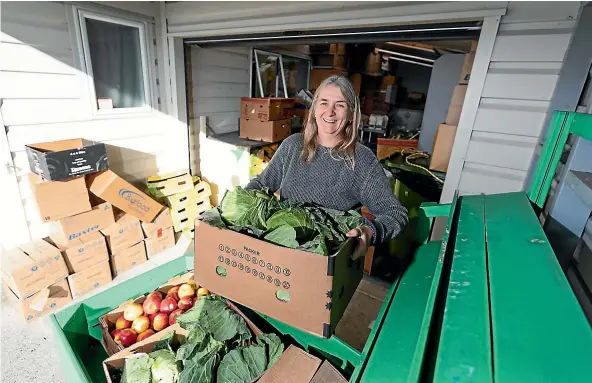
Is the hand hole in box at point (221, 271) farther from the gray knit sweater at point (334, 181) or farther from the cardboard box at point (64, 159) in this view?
the cardboard box at point (64, 159)

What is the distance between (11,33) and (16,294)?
1.96 m

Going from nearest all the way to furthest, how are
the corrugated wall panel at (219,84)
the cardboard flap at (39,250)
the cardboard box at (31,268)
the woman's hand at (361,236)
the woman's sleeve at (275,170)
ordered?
1. the woman's hand at (361,236)
2. the woman's sleeve at (275,170)
3. the cardboard box at (31,268)
4. the cardboard flap at (39,250)
5. the corrugated wall panel at (219,84)

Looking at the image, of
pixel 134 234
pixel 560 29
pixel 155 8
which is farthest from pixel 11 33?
pixel 560 29

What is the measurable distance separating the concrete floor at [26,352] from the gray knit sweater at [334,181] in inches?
70.6

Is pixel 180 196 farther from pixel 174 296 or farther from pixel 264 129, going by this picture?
pixel 174 296

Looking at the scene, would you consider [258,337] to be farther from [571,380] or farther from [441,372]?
[571,380]

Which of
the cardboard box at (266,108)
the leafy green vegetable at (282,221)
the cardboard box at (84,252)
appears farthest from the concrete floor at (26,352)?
the cardboard box at (266,108)

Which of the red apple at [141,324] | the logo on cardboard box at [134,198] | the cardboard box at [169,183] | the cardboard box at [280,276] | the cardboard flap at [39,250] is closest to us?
the cardboard box at [280,276]

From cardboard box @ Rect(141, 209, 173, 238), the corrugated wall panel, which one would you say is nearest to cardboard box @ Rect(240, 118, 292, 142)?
the corrugated wall panel

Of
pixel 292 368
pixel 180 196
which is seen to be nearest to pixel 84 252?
pixel 180 196

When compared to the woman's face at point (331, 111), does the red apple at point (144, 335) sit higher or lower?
lower

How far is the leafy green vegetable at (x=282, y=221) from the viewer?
920 millimetres

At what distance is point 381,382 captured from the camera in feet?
2.33

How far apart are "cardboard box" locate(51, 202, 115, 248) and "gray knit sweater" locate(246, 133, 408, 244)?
73.7 inches
